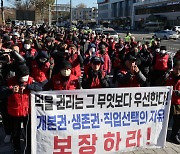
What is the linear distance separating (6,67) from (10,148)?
1.69 metres

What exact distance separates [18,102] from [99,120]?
126 centimetres

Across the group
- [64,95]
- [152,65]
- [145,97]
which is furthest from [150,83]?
[64,95]

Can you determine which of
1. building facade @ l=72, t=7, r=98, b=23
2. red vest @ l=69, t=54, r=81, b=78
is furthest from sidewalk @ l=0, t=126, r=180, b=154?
building facade @ l=72, t=7, r=98, b=23

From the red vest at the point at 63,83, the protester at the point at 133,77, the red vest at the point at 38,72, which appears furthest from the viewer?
the red vest at the point at 38,72

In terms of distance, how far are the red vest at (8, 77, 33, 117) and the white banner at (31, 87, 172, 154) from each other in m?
0.43

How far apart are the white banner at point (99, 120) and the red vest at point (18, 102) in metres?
0.43

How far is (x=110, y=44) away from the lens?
1416 cm

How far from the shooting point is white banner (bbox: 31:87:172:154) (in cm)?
433

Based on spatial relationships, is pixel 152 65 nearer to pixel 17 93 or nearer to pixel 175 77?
pixel 175 77

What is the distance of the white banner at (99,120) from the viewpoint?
4.33 meters

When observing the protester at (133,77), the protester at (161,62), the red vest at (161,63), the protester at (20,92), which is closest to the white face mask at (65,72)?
the protester at (20,92)

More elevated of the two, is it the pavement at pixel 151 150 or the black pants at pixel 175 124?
the black pants at pixel 175 124

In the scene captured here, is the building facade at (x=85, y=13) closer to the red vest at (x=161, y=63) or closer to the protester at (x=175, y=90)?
the red vest at (x=161, y=63)

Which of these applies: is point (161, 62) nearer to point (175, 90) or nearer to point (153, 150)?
point (175, 90)
